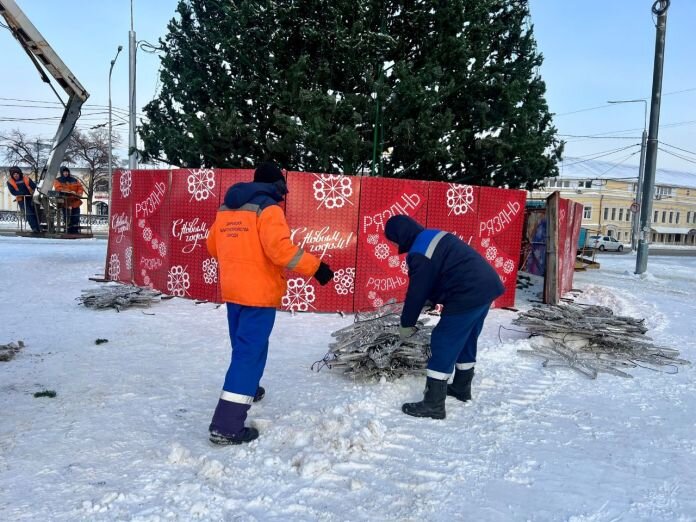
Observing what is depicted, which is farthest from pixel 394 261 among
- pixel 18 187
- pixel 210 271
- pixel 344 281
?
pixel 18 187

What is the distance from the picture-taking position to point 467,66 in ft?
31.6

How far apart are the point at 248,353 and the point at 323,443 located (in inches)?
30.2

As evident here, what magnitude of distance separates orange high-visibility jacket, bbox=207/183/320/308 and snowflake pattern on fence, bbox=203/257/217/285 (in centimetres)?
470

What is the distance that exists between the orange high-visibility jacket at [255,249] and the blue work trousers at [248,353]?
0.09m

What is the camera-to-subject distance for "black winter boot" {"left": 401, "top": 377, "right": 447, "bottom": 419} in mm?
3680

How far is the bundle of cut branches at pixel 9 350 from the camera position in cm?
462

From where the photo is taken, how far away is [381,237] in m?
7.68

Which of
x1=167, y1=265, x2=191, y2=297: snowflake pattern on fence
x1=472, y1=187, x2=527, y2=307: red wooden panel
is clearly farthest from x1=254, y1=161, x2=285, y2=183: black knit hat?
x1=472, y1=187, x2=527, y2=307: red wooden panel

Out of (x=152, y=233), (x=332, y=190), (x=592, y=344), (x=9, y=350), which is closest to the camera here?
(x=9, y=350)

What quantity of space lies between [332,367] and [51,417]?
2.32 m

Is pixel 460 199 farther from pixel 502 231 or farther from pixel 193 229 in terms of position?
pixel 193 229

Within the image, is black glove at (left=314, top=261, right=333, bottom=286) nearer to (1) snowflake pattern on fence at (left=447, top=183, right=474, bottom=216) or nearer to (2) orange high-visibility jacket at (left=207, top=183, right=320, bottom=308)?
(2) orange high-visibility jacket at (left=207, top=183, right=320, bottom=308)

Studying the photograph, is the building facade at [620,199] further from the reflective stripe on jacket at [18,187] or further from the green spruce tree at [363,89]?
the reflective stripe on jacket at [18,187]

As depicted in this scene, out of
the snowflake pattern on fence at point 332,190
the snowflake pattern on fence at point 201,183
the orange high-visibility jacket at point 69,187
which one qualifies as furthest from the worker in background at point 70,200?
the snowflake pattern on fence at point 332,190
